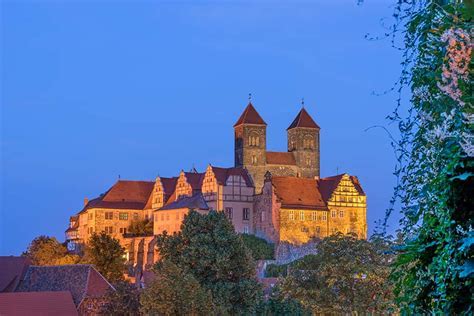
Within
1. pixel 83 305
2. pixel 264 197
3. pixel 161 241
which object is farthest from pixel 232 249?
pixel 264 197

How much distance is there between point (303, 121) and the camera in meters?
110

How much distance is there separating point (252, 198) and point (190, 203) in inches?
252

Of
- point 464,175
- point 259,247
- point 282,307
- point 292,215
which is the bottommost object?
point 282,307

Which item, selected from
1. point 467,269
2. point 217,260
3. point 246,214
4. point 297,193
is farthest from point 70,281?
point 467,269

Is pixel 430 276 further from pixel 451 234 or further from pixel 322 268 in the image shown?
pixel 322 268

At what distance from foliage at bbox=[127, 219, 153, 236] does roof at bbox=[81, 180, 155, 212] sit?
250 cm

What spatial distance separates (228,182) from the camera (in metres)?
91.8

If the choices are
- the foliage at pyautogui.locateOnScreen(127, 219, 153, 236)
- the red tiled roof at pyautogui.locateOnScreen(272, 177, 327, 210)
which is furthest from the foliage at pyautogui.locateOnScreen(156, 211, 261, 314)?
the foliage at pyautogui.locateOnScreen(127, 219, 153, 236)

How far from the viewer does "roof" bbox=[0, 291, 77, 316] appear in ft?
156

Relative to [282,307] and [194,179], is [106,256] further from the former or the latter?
[282,307]

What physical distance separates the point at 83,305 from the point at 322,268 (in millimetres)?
23790

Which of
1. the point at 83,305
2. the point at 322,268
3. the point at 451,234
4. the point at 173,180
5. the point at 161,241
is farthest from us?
the point at 173,180

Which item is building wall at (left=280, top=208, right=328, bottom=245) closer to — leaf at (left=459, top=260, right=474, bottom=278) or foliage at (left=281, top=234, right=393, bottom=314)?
foliage at (left=281, top=234, right=393, bottom=314)

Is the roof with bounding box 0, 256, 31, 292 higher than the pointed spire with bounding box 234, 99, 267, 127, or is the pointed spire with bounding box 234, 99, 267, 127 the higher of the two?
the pointed spire with bounding box 234, 99, 267, 127
